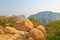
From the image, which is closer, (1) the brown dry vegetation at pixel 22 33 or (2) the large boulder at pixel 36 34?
(1) the brown dry vegetation at pixel 22 33

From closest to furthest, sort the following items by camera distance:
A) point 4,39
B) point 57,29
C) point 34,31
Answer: point 4,39 < point 34,31 < point 57,29

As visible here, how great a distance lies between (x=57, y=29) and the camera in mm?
14414

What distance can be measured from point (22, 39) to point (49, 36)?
3.00m

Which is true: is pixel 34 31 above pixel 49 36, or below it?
above

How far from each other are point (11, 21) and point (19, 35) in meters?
3.88

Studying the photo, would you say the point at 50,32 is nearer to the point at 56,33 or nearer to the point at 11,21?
the point at 56,33

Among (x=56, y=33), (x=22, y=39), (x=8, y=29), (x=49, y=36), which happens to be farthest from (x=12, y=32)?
(x=56, y=33)

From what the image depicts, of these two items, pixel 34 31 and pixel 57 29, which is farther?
pixel 57 29

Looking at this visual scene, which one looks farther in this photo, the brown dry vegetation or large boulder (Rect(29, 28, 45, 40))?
large boulder (Rect(29, 28, 45, 40))

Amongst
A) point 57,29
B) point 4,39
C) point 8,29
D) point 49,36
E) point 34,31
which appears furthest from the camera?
point 57,29

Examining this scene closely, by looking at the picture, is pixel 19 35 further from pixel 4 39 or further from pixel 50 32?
pixel 50 32

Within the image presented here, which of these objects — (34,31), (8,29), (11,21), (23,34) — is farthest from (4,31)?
(11,21)

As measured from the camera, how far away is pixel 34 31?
11.1 meters

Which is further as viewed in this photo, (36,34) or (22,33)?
(22,33)
